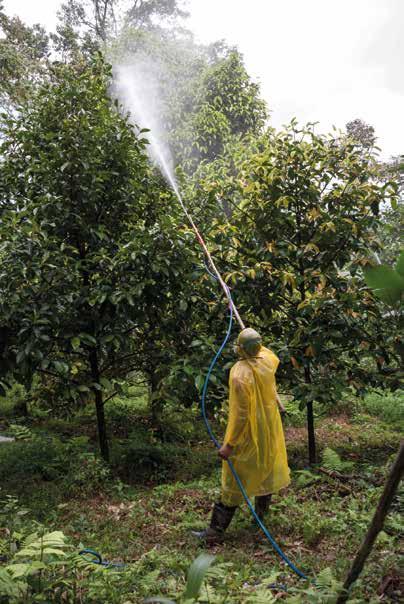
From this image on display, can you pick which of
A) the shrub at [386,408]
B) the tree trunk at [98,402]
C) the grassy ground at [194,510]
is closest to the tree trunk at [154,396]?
the grassy ground at [194,510]

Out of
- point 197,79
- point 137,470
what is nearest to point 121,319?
point 137,470

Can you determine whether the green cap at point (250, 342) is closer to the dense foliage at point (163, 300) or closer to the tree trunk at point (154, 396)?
the dense foliage at point (163, 300)

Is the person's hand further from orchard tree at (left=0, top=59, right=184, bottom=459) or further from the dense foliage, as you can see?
orchard tree at (left=0, top=59, right=184, bottom=459)

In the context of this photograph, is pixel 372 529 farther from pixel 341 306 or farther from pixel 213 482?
pixel 213 482

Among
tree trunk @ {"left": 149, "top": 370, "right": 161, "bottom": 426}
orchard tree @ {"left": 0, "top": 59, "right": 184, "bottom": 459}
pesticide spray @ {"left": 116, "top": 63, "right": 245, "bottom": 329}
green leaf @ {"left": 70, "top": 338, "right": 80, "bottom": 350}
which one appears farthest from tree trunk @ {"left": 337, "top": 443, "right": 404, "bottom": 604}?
pesticide spray @ {"left": 116, "top": 63, "right": 245, "bottom": 329}

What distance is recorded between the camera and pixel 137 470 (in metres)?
6.54

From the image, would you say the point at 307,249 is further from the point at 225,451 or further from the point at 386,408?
the point at 386,408

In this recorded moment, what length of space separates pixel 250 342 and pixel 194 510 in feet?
7.13

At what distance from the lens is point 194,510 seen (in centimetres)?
520

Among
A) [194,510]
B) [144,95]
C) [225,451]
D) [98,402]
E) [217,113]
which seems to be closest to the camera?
[225,451]

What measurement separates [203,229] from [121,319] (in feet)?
5.29

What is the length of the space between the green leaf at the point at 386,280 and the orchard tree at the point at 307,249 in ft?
12.6

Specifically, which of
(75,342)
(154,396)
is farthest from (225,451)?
(75,342)

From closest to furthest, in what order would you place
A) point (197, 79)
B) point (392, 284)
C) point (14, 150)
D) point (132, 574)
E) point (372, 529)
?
1. point (392, 284)
2. point (372, 529)
3. point (132, 574)
4. point (14, 150)
5. point (197, 79)
